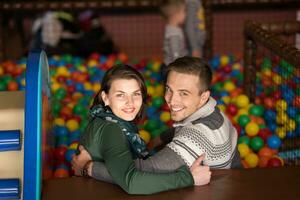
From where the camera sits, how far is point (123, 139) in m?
2.01

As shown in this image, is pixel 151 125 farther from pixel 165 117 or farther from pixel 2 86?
pixel 2 86

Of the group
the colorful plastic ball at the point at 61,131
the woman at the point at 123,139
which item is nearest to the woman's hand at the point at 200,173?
the woman at the point at 123,139

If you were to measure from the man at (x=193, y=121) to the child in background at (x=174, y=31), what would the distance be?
6.59 ft

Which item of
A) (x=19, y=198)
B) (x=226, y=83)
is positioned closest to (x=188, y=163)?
(x=19, y=198)

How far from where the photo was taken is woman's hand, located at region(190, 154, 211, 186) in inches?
78.5

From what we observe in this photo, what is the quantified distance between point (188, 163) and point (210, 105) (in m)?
0.26

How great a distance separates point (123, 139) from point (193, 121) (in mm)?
274

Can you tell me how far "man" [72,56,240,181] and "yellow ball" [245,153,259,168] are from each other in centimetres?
105

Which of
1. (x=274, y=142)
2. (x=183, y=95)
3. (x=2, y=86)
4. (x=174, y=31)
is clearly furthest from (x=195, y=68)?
(x=2, y=86)

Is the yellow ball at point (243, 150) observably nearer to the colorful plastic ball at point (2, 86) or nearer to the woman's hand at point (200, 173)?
the woman's hand at point (200, 173)

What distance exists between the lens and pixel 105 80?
2.15 metres

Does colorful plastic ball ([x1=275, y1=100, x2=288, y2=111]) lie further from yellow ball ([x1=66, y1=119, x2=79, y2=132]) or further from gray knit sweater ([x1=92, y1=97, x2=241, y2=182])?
gray knit sweater ([x1=92, y1=97, x2=241, y2=182])

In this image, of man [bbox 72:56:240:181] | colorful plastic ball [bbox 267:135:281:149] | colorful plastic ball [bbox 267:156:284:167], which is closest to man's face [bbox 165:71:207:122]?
man [bbox 72:56:240:181]

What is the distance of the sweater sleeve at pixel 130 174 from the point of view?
6.24ft
